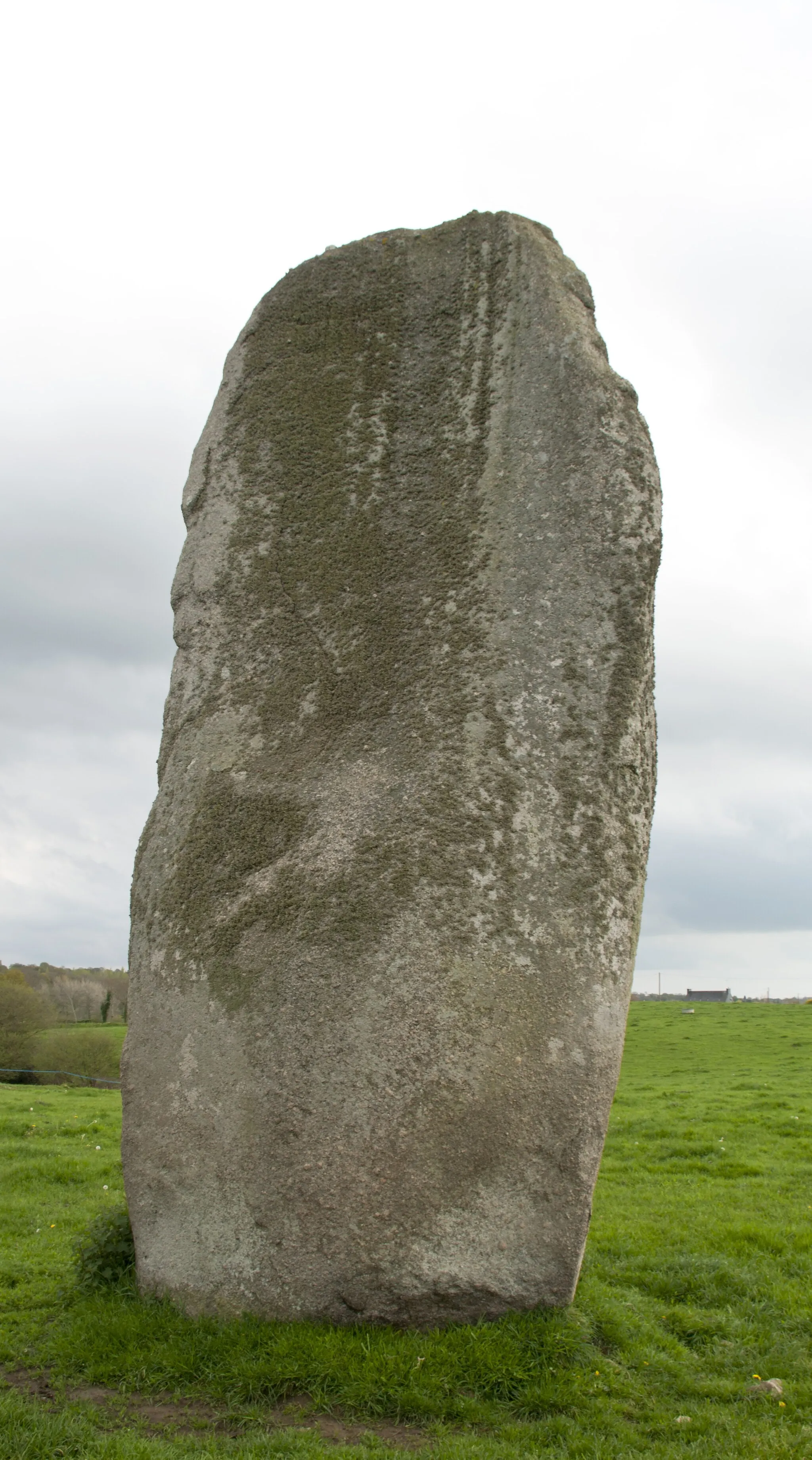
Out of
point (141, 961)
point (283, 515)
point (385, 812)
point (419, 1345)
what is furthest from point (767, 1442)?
point (283, 515)

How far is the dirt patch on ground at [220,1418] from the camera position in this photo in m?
4.21

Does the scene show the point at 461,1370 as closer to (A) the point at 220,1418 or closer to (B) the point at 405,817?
(A) the point at 220,1418

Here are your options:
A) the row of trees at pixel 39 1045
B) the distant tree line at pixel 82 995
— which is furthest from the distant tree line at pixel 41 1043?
the distant tree line at pixel 82 995

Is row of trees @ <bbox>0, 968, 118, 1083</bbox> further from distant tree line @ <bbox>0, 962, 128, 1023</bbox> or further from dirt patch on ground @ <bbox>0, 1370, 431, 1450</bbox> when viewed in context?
dirt patch on ground @ <bbox>0, 1370, 431, 1450</bbox>

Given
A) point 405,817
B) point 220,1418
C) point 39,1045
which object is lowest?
point 220,1418

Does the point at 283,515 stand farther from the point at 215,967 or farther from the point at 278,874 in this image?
the point at 215,967

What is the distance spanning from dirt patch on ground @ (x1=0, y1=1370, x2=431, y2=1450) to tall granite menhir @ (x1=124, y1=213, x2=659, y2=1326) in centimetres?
52

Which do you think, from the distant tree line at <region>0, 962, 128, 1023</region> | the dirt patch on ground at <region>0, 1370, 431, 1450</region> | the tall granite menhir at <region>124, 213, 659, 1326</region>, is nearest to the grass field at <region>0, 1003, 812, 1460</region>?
the dirt patch on ground at <region>0, 1370, 431, 1450</region>

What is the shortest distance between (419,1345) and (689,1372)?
54.2 inches

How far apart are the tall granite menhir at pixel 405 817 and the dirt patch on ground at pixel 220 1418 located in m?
0.52

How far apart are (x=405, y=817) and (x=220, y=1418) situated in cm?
267

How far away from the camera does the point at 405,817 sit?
5.24 metres

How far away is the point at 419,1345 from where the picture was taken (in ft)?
15.2

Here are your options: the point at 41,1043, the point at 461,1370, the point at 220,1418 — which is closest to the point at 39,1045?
the point at 41,1043
